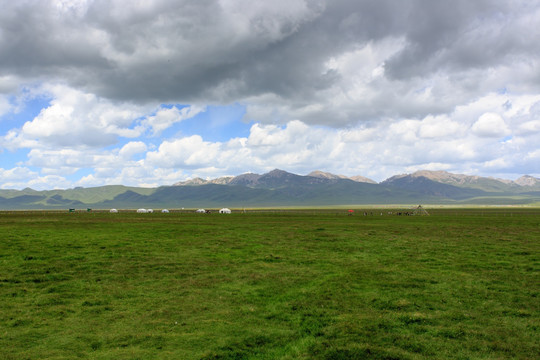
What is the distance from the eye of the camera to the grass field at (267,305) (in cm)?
1236

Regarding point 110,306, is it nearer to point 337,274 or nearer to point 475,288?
point 337,274

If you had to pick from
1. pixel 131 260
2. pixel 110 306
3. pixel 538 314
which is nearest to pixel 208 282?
pixel 110 306

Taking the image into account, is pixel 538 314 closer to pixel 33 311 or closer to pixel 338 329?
pixel 338 329

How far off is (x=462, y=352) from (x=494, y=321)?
13.9 feet

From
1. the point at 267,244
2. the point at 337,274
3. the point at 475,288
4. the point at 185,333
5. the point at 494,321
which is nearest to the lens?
the point at 185,333

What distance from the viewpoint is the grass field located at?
12.4 metres

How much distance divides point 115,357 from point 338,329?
8.46 metres

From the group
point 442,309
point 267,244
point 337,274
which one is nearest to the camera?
point 442,309

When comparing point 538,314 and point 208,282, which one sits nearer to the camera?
point 538,314

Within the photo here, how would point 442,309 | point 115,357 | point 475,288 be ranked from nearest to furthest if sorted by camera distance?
point 115,357, point 442,309, point 475,288

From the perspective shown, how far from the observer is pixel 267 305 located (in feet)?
57.0

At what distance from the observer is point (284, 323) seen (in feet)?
49.0

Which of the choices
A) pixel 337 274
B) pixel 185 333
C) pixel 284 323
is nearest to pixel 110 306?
pixel 185 333

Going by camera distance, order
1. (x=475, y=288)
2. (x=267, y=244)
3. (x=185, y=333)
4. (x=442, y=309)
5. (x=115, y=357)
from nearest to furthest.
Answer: (x=115, y=357)
(x=185, y=333)
(x=442, y=309)
(x=475, y=288)
(x=267, y=244)
